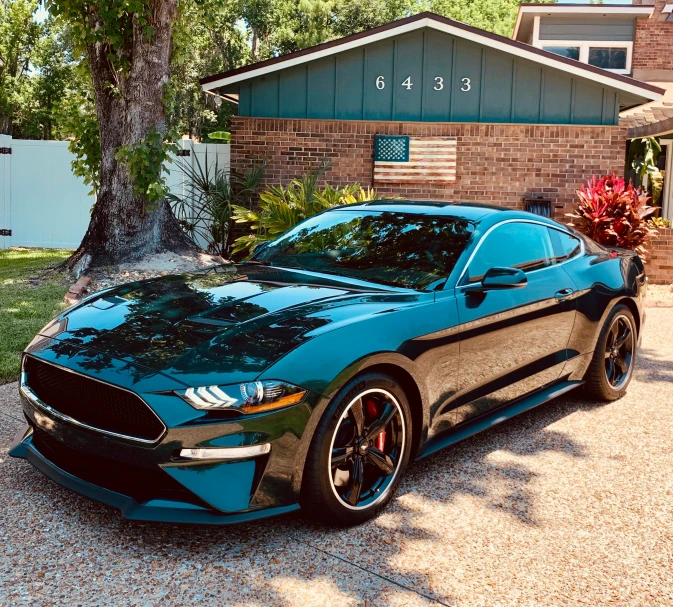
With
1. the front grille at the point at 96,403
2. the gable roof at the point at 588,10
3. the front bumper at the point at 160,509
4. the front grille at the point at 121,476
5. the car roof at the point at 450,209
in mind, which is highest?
the gable roof at the point at 588,10

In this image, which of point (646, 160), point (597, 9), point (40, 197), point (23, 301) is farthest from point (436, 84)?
point (597, 9)

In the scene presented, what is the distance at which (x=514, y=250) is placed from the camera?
514cm

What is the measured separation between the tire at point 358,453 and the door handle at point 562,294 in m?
1.78

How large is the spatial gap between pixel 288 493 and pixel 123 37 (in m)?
8.18

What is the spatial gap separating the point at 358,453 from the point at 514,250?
202 cm

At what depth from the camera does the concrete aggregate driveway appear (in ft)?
10.5

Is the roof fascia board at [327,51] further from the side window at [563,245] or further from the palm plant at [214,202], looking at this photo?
the side window at [563,245]

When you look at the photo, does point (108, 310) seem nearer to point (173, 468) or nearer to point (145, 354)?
point (145, 354)

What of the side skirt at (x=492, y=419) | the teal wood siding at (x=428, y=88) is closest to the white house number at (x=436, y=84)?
the teal wood siding at (x=428, y=88)

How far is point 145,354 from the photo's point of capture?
3.56 metres

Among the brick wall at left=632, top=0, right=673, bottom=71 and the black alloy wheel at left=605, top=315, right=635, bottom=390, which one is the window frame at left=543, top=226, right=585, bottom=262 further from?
the brick wall at left=632, top=0, right=673, bottom=71

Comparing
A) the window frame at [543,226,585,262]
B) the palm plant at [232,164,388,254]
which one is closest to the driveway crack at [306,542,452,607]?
the window frame at [543,226,585,262]

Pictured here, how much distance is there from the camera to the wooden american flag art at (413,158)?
44.5 ft

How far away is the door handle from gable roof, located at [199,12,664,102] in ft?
29.2
